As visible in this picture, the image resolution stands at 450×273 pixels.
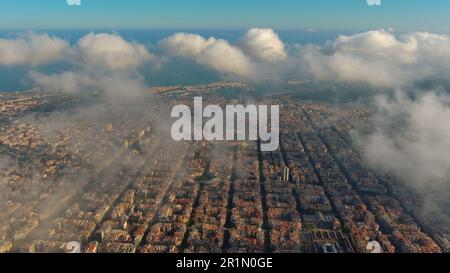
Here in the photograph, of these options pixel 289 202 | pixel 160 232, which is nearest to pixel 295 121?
pixel 289 202

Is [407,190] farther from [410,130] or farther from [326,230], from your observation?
[410,130]

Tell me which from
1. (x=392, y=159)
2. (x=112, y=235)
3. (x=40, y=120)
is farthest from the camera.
Answer: (x=40, y=120)
